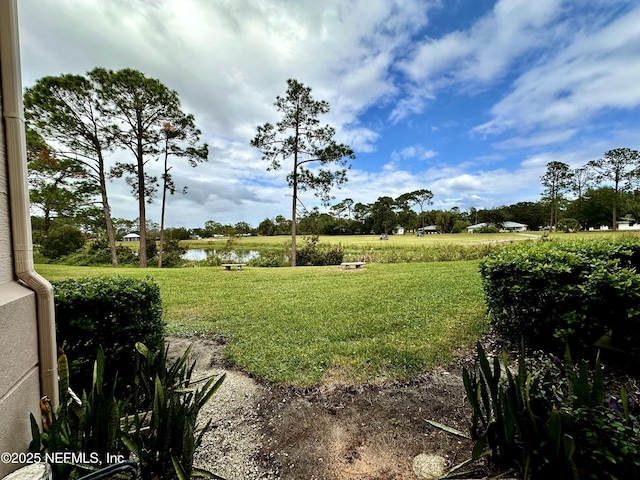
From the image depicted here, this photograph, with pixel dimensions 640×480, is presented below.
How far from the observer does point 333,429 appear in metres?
2.12

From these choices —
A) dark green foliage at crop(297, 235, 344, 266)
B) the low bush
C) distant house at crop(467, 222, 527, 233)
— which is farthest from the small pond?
distant house at crop(467, 222, 527, 233)

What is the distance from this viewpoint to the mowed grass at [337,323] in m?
3.10

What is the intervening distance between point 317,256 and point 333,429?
13420 millimetres

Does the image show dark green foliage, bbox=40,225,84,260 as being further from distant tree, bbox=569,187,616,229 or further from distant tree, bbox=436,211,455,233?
distant tree, bbox=436,211,455,233

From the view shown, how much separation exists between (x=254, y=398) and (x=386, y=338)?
2029mm

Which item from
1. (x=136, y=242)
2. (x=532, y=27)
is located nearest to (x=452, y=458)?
(x=532, y=27)

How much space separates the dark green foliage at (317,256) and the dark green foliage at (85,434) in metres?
13.9

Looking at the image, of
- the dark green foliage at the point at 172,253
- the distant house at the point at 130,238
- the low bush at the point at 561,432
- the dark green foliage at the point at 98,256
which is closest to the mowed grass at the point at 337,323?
the low bush at the point at 561,432

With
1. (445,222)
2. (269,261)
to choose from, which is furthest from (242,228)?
(445,222)

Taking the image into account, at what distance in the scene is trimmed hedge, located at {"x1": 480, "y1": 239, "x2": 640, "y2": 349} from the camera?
89.5 inches

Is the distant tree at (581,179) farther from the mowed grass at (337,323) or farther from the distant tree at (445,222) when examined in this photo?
the mowed grass at (337,323)

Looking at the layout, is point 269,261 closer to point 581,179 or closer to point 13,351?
point 13,351

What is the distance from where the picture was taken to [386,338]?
3.80 metres

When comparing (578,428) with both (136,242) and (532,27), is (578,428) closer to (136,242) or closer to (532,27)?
(532,27)
